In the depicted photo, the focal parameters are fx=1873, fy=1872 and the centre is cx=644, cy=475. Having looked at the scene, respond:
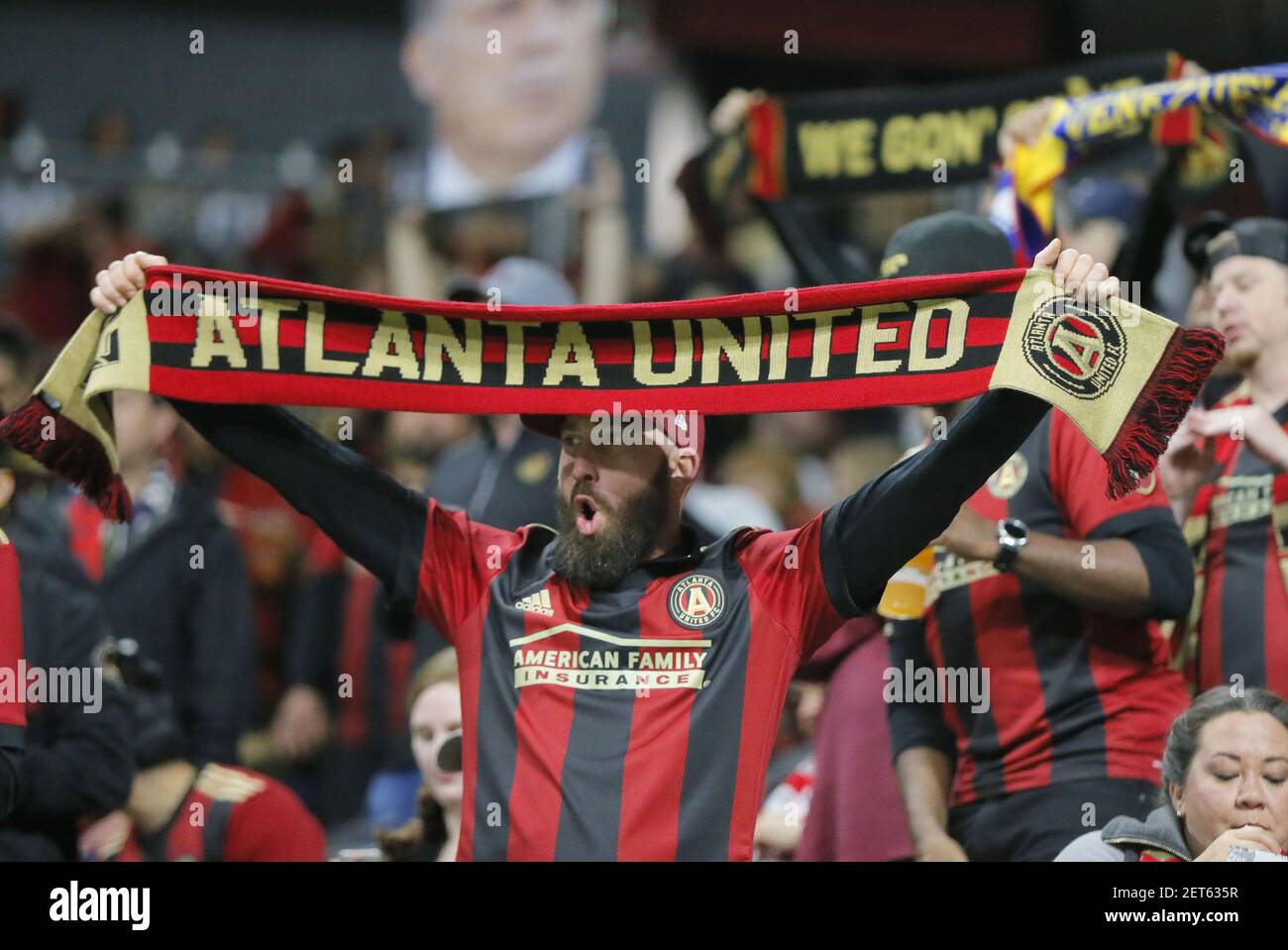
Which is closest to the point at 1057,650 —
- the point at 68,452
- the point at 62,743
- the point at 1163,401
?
the point at 1163,401

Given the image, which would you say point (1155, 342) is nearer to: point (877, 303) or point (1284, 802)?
point (877, 303)

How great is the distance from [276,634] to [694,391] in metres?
5.14

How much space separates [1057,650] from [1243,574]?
1.66 ft

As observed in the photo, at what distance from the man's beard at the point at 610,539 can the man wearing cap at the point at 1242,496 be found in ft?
3.96

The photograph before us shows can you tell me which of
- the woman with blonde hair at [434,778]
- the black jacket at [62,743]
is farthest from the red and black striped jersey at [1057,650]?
the black jacket at [62,743]

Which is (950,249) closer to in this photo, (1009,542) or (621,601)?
(1009,542)

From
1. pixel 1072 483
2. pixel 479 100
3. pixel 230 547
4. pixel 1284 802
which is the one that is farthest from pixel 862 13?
pixel 1284 802

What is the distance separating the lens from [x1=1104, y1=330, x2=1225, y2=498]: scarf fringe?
129 inches

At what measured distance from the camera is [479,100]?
435 inches

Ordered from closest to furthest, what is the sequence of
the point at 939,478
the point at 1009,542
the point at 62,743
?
1. the point at 939,478
2. the point at 1009,542
3. the point at 62,743

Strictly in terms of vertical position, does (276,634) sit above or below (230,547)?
below

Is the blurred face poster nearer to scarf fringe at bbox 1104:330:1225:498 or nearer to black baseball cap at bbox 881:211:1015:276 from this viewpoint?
black baseball cap at bbox 881:211:1015:276

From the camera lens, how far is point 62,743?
436 cm

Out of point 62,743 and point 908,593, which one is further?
point 62,743
